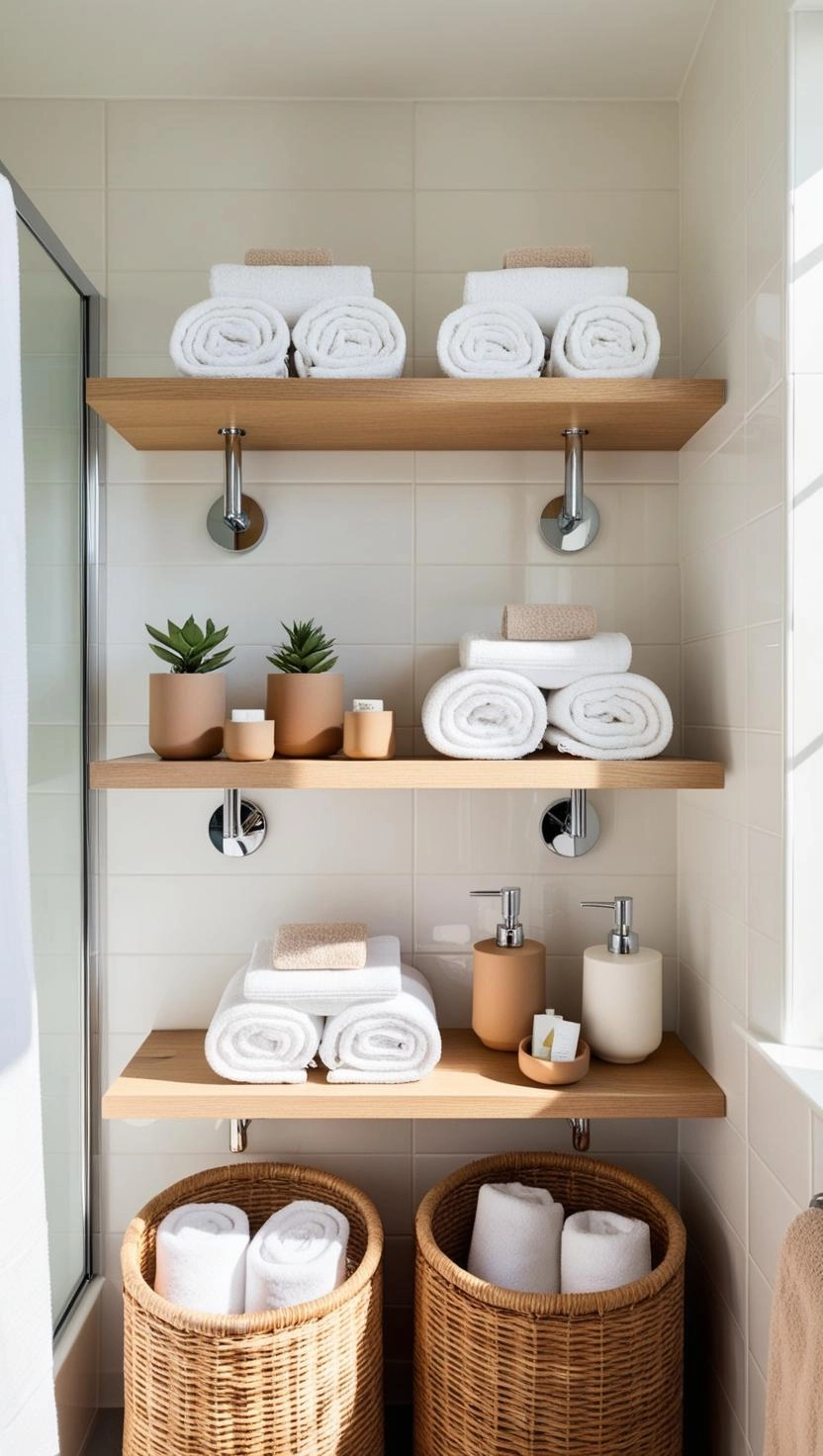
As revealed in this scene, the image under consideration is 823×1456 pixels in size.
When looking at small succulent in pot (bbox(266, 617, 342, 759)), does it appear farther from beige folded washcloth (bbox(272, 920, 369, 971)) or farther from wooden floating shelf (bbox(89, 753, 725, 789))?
beige folded washcloth (bbox(272, 920, 369, 971))

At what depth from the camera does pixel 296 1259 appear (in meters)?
1.19

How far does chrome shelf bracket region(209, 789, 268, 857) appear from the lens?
1382mm

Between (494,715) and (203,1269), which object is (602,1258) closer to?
(203,1269)

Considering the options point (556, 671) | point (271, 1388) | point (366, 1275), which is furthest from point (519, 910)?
point (271, 1388)

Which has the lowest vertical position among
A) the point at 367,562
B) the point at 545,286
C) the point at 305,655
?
the point at 305,655

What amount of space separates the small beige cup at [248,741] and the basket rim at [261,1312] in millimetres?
600

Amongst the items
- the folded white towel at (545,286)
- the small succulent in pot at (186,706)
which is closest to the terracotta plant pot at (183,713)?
the small succulent in pot at (186,706)

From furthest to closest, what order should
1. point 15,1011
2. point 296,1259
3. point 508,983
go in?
point 508,983 → point 296,1259 → point 15,1011

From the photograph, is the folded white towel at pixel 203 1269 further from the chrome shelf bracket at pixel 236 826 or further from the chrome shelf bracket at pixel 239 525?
the chrome shelf bracket at pixel 239 525

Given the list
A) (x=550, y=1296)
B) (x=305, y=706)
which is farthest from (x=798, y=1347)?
(x=305, y=706)

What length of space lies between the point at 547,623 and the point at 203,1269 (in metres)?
0.89

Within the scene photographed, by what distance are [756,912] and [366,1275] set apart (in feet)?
2.05

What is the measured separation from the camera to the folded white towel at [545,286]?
1.20 metres

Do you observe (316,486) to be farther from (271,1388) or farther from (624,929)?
(271,1388)
